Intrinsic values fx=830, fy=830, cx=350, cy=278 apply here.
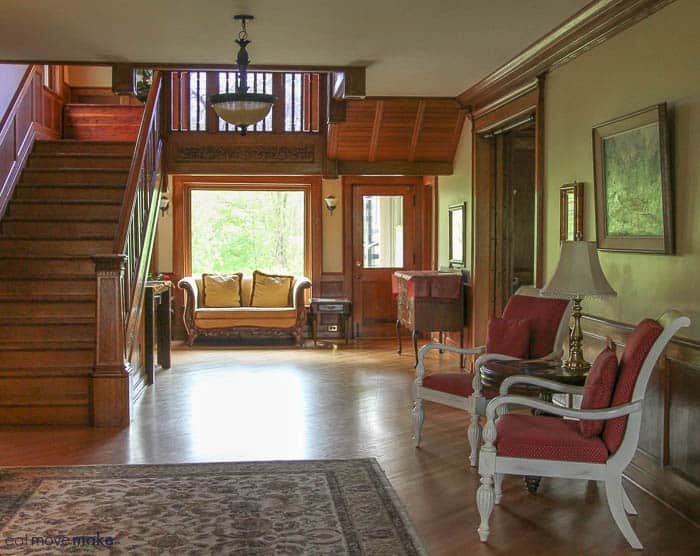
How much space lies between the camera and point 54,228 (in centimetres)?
793

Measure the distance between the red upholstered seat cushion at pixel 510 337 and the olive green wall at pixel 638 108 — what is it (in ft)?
1.52

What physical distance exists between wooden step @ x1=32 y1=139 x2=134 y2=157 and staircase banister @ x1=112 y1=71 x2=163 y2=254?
54cm

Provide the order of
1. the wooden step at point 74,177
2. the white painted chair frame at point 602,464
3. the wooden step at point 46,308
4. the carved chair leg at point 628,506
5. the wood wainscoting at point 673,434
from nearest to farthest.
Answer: the white painted chair frame at point 602,464 < the wood wainscoting at point 673,434 < the carved chair leg at point 628,506 < the wooden step at point 46,308 < the wooden step at point 74,177

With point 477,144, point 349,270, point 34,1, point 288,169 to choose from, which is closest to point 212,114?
point 288,169

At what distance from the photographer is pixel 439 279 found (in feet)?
28.8

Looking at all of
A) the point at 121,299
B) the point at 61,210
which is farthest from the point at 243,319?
the point at 121,299

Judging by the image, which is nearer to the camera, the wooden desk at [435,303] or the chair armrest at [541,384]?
the chair armrest at [541,384]

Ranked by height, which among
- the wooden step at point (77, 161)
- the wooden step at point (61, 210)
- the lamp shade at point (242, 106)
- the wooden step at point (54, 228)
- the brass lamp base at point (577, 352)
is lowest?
the brass lamp base at point (577, 352)

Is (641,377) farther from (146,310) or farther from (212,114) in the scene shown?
(212,114)

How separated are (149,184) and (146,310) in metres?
1.51

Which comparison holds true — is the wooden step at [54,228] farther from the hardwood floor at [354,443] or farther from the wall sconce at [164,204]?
the wall sconce at [164,204]

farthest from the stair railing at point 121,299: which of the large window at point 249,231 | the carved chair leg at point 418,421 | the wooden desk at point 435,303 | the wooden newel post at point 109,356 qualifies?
the large window at point 249,231

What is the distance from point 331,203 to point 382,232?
0.82 metres

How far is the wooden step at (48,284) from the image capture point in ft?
23.3
